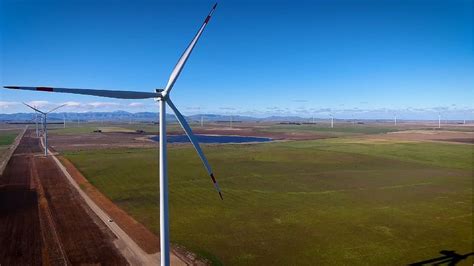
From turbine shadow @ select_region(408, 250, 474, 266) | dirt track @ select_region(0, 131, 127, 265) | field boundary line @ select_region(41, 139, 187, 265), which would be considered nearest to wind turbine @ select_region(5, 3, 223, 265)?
field boundary line @ select_region(41, 139, 187, 265)

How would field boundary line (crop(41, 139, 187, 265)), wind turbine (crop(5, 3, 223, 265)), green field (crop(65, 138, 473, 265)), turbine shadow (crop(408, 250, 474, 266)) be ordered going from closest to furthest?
wind turbine (crop(5, 3, 223, 265))
field boundary line (crop(41, 139, 187, 265))
turbine shadow (crop(408, 250, 474, 266))
green field (crop(65, 138, 473, 265))

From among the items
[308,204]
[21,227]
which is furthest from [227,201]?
[21,227]

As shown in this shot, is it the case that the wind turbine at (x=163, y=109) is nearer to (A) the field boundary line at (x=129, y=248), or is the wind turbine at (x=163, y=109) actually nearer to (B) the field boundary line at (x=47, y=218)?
(A) the field boundary line at (x=129, y=248)

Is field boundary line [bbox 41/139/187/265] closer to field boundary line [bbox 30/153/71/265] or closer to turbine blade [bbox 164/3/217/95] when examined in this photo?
field boundary line [bbox 30/153/71/265]

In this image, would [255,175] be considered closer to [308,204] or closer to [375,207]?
[308,204]

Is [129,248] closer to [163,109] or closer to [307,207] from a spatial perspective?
[163,109]
